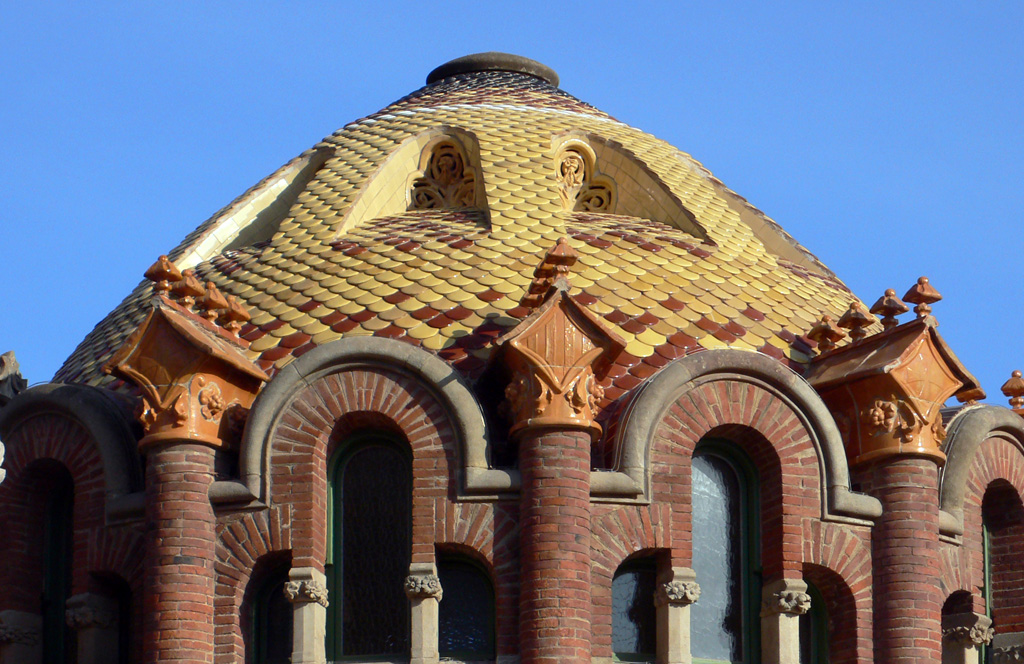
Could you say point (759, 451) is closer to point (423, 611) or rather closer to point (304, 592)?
point (423, 611)

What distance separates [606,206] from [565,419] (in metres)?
5.97

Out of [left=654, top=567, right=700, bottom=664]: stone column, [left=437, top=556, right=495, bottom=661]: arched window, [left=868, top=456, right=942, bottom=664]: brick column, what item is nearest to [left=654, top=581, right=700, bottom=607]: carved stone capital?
[left=654, top=567, right=700, bottom=664]: stone column

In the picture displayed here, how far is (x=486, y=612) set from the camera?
78.9 feet

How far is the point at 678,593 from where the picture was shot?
23.6 meters

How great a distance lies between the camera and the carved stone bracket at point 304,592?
2356 cm

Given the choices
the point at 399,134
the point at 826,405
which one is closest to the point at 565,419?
the point at 826,405

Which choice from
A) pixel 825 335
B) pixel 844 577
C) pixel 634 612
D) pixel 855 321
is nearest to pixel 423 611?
pixel 634 612

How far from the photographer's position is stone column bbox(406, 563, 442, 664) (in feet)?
76.6

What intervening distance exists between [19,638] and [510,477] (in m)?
5.45

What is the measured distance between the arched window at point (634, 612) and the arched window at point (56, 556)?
5.70 metres

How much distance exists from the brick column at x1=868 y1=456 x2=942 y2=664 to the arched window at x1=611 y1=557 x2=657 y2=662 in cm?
227

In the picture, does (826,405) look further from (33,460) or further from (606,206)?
(33,460)

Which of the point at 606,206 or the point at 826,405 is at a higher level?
the point at 606,206

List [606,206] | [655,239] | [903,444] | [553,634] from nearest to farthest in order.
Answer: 1. [553,634]
2. [903,444]
3. [655,239]
4. [606,206]
